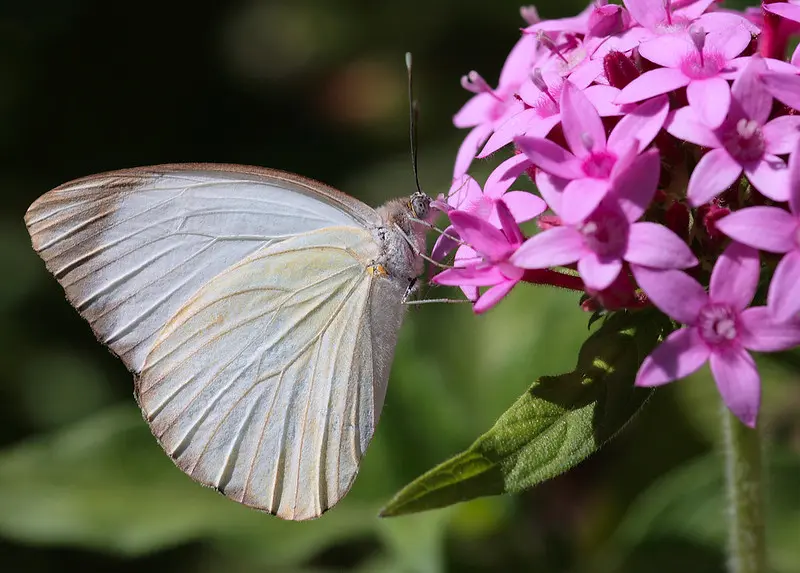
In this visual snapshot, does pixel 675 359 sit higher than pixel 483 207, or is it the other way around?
pixel 483 207

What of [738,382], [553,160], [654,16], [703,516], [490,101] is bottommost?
[703,516]

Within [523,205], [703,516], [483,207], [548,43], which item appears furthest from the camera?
[703,516]

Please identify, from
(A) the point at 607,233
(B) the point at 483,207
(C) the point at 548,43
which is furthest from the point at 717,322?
(C) the point at 548,43

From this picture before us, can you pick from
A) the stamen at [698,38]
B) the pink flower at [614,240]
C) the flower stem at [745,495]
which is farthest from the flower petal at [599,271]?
the flower stem at [745,495]

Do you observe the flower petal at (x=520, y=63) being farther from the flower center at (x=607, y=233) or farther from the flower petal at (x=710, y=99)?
the flower center at (x=607, y=233)

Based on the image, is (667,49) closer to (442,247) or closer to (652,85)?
(652,85)

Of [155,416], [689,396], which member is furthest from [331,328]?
[689,396]
